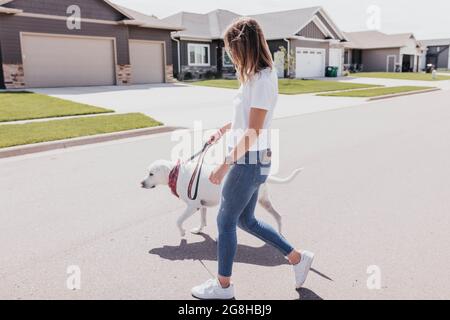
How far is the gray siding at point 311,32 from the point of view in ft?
129

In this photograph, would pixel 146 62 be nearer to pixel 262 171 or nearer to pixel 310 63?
pixel 310 63

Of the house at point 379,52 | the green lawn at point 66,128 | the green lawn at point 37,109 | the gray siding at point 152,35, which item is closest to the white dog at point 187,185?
the green lawn at point 66,128

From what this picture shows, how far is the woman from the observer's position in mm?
2812

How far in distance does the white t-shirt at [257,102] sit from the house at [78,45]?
73.3 ft

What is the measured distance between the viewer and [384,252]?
13.2 ft

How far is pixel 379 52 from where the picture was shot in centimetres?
5562

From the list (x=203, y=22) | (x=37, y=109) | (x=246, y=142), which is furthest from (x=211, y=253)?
(x=203, y=22)

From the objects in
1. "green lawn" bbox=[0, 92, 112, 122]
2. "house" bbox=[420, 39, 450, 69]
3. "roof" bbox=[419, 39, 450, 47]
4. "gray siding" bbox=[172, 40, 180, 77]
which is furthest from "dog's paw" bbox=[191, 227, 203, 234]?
"roof" bbox=[419, 39, 450, 47]

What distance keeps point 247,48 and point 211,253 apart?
1976mm

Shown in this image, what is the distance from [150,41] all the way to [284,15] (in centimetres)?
1696
